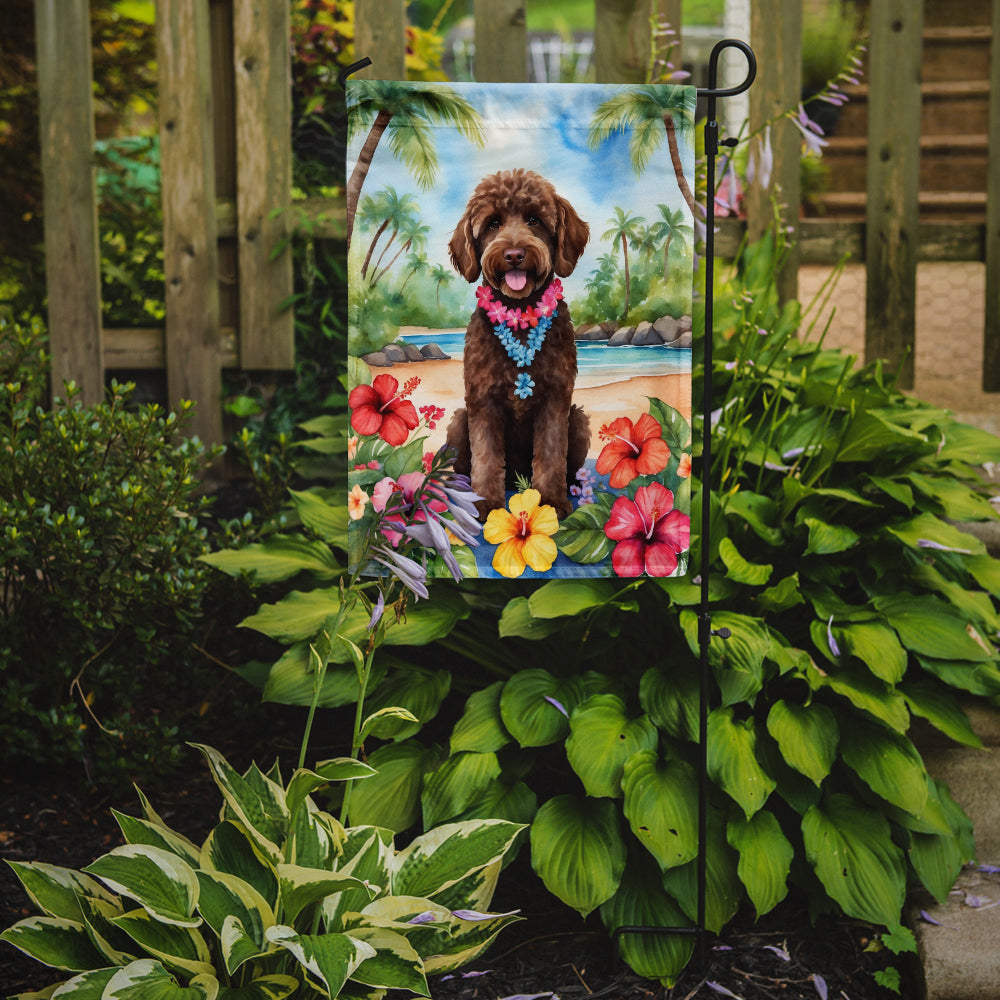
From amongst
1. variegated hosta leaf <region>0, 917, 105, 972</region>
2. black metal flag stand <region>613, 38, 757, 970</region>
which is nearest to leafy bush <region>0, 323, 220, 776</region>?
variegated hosta leaf <region>0, 917, 105, 972</region>

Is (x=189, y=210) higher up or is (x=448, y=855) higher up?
(x=189, y=210)

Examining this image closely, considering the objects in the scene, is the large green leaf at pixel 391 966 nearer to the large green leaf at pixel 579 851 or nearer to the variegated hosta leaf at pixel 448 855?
the variegated hosta leaf at pixel 448 855

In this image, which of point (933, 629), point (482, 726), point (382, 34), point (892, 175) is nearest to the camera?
point (482, 726)

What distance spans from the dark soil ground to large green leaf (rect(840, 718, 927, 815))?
0.32 m

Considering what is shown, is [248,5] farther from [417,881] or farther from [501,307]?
[417,881]

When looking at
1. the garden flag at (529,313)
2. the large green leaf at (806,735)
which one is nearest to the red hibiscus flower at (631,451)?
the garden flag at (529,313)

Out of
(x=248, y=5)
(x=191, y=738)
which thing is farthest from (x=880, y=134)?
(x=191, y=738)

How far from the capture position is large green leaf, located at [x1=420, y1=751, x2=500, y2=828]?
1.89 metres

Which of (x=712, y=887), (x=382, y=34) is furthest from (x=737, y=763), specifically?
(x=382, y=34)

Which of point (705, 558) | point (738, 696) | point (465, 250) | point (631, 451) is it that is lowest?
point (738, 696)

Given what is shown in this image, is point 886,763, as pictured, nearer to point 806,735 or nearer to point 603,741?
point 806,735

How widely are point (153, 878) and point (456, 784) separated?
59cm

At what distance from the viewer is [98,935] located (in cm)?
152

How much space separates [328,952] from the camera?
1.41m
